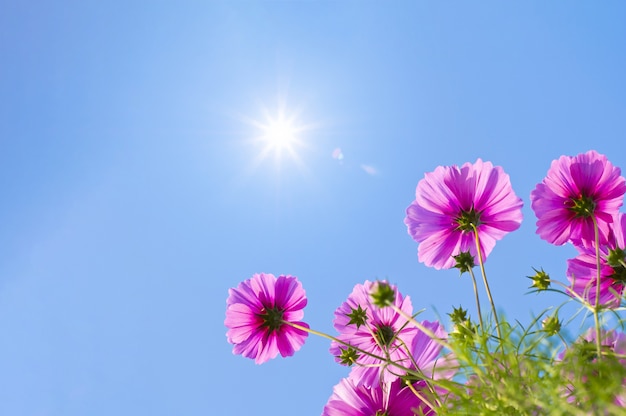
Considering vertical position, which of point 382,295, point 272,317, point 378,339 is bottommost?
point 382,295

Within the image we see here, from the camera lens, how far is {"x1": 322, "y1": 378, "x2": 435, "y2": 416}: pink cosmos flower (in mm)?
794

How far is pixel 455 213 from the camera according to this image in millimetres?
883

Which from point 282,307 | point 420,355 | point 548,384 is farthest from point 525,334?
point 282,307

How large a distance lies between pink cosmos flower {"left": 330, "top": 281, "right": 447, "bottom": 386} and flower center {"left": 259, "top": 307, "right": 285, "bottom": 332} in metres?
0.11

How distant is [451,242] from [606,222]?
0.26m

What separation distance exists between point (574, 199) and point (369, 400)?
48 cm

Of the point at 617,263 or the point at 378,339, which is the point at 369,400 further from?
the point at 617,263

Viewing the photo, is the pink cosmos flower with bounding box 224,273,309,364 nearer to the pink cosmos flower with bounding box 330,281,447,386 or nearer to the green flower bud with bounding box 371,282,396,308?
the pink cosmos flower with bounding box 330,281,447,386

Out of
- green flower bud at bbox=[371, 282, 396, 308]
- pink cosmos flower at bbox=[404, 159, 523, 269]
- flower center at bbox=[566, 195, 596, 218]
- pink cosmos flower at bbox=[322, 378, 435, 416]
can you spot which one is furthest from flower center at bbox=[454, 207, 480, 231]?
green flower bud at bbox=[371, 282, 396, 308]

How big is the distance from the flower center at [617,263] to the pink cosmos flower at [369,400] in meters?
0.35

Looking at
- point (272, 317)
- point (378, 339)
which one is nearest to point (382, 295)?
point (378, 339)

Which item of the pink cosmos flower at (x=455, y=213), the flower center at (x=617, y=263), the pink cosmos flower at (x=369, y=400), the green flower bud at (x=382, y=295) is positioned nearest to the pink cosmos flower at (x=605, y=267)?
the flower center at (x=617, y=263)

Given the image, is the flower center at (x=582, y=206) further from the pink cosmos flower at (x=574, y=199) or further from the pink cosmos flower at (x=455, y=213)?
the pink cosmos flower at (x=455, y=213)

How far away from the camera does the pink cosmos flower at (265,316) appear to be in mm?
944
